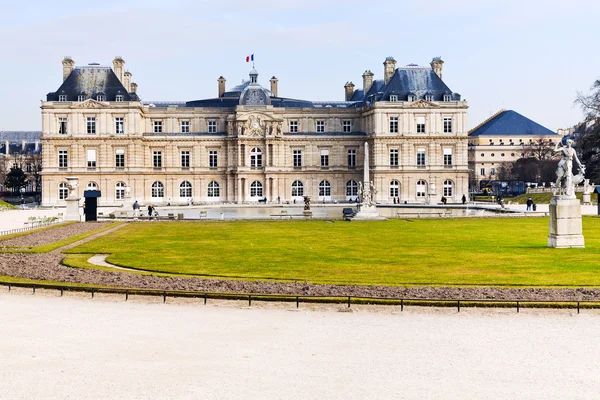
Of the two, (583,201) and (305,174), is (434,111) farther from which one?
(583,201)

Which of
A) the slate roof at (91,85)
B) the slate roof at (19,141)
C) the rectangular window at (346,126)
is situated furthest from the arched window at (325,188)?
the slate roof at (19,141)

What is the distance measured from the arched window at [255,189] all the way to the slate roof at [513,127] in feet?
208

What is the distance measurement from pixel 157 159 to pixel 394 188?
2849cm

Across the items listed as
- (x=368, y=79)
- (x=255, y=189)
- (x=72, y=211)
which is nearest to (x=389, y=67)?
(x=368, y=79)

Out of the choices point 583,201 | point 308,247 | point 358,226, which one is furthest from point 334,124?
point 308,247

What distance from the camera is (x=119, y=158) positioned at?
90625mm

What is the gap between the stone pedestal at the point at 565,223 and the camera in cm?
2961

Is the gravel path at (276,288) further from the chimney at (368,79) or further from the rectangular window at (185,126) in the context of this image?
the chimney at (368,79)

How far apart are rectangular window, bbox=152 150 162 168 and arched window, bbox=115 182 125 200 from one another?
16.5ft

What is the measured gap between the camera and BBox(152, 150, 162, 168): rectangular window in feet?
307

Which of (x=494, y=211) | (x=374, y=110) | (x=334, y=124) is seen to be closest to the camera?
(x=494, y=211)

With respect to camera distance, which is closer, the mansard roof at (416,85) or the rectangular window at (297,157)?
the mansard roof at (416,85)

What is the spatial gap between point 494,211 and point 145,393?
5551cm

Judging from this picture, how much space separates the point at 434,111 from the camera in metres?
91.4
